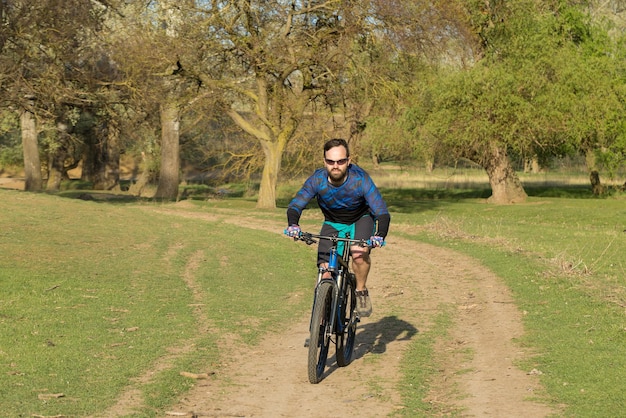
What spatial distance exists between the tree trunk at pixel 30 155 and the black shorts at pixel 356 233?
128 feet

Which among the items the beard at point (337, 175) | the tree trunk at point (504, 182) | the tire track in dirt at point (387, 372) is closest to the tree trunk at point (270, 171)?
the tree trunk at point (504, 182)

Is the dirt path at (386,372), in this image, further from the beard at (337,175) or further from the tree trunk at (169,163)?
the tree trunk at (169,163)

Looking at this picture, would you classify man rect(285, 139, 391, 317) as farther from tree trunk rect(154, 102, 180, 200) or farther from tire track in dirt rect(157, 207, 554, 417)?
tree trunk rect(154, 102, 180, 200)

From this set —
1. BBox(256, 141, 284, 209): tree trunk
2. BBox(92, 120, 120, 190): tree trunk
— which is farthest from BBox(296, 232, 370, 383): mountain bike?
BBox(92, 120, 120, 190): tree trunk

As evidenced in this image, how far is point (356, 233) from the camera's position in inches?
347

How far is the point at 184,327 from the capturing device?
1133 centimetres

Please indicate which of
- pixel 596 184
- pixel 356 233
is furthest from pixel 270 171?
pixel 356 233

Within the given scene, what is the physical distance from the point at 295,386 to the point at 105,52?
30.0 metres

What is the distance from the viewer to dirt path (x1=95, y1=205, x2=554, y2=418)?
24.8 ft

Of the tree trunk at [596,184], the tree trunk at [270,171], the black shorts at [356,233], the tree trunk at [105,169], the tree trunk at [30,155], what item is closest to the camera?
the black shorts at [356,233]

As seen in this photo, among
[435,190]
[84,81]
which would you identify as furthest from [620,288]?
[435,190]

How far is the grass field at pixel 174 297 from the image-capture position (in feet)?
27.3

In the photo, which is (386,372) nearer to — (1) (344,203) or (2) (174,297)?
(1) (344,203)

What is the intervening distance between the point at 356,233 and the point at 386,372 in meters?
1.34
